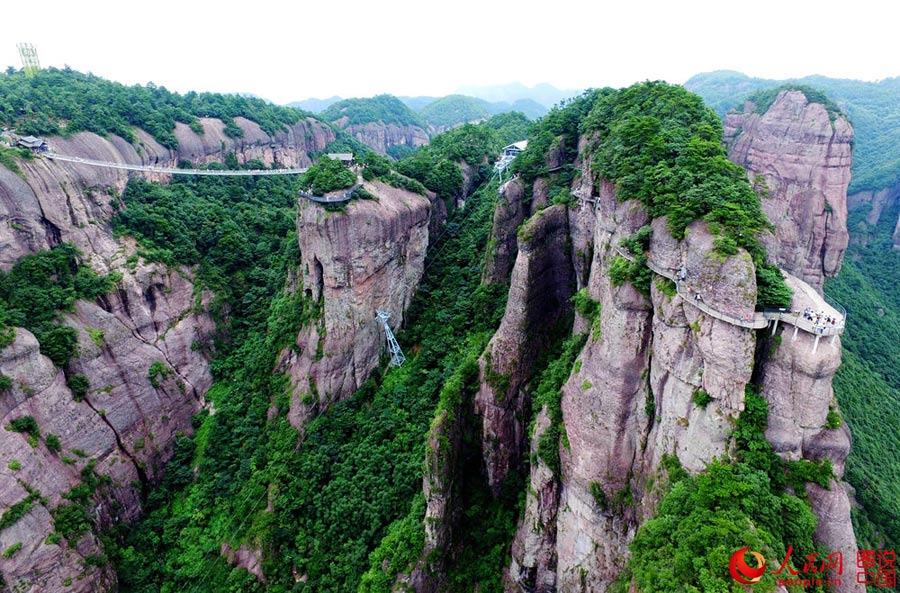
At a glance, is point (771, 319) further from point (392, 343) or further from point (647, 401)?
point (392, 343)

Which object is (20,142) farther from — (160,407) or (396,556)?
(396,556)

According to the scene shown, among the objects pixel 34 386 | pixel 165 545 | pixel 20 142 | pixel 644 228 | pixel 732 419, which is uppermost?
pixel 20 142

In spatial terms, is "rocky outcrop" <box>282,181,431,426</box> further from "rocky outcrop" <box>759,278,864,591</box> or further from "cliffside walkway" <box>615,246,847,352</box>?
"rocky outcrop" <box>759,278,864,591</box>

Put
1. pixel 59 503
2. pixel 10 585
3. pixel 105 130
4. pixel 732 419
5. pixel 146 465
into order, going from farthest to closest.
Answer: pixel 105 130 < pixel 146 465 < pixel 59 503 < pixel 10 585 < pixel 732 419

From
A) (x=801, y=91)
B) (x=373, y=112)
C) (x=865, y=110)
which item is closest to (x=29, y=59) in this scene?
(x=373, y=112)

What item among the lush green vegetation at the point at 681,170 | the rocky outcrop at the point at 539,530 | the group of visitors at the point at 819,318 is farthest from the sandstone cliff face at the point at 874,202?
the group of visitors at the point at 819,318

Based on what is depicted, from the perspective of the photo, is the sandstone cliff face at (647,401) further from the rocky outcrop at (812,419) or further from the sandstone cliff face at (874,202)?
the sandstone cliff face at (874,202)

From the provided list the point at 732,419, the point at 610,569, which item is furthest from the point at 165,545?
the point at 732,419

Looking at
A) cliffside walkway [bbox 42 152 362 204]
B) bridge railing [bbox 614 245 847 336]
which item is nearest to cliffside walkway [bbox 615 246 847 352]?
bridge railing [bbox 614 245 847 336]
